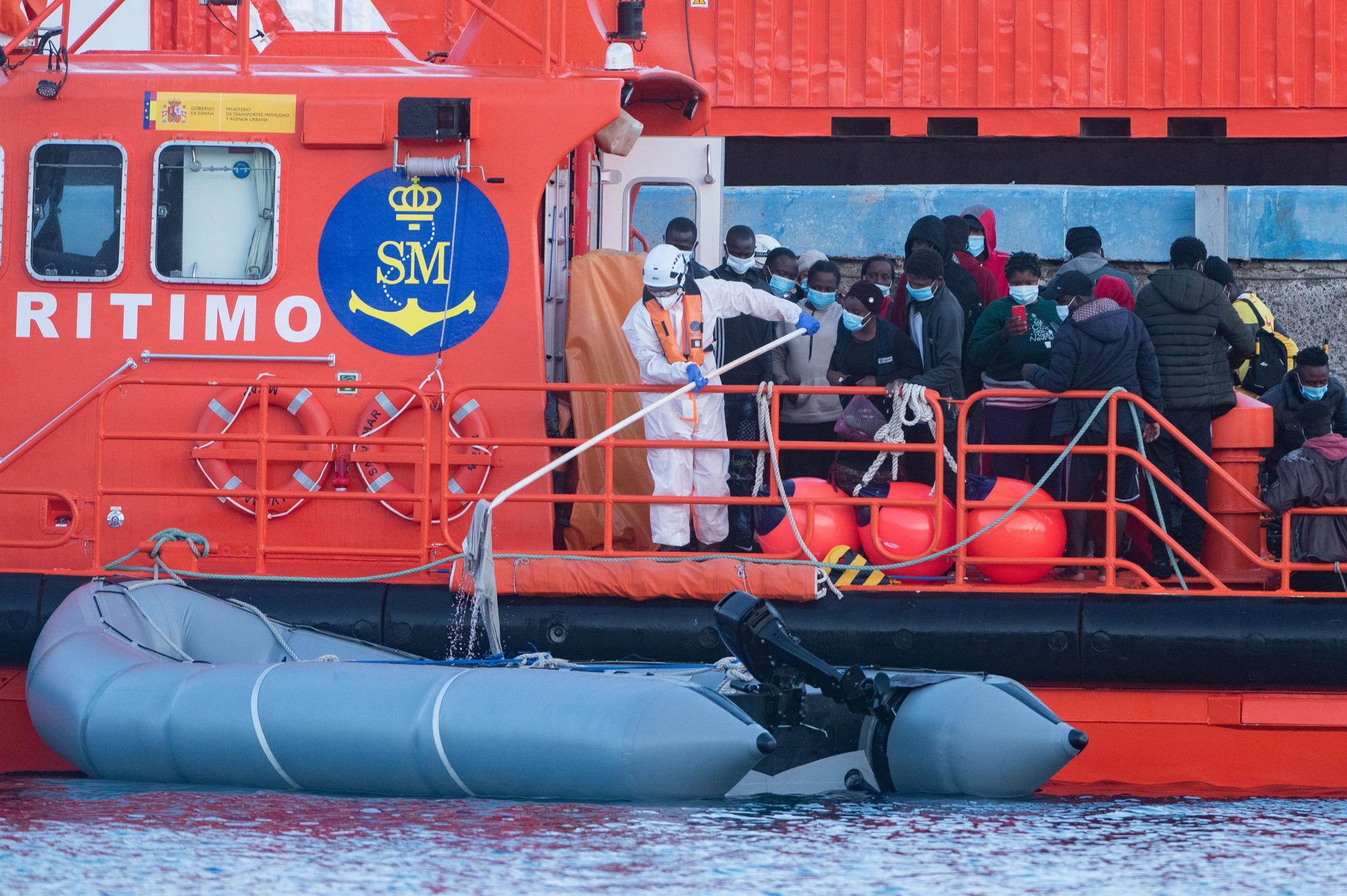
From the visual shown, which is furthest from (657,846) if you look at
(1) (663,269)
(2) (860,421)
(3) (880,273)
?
(3) (880,273)

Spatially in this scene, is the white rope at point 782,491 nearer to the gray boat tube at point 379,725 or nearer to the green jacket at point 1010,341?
the gray boat tube at point 379,725

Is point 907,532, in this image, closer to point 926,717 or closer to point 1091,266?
point 926,717

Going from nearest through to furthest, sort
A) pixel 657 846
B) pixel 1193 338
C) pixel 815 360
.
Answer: pixel 657 846 → pixel 1193 338 → pixel 815 360

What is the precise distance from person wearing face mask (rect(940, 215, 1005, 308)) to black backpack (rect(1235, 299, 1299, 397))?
53.7 inches

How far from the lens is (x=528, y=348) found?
264 inches

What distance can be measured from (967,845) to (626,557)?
184 cm

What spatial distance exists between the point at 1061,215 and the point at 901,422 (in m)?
5.23

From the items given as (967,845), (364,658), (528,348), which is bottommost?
(967,845)

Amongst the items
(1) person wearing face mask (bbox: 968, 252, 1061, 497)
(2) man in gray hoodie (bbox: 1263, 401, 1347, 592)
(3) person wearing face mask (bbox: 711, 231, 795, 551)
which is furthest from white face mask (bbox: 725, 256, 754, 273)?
(2) man in gray hoodie (bbox: 1263, 401, 1347, 592)

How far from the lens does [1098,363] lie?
6.48 meters

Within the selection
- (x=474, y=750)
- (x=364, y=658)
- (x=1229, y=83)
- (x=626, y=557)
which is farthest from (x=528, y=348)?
(x=1229, y=83)

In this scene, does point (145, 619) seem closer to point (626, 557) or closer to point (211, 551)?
point (211, 551)

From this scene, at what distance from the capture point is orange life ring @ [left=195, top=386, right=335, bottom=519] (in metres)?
6.55

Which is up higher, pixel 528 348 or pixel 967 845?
pixel 528 348
